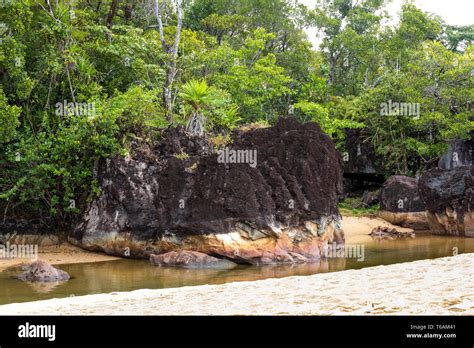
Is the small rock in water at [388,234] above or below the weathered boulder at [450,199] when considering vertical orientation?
below

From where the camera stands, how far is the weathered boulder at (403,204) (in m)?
30.2

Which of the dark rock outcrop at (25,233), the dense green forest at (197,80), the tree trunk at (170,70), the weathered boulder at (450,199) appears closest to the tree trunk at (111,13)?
the dense green forest at (197,80)

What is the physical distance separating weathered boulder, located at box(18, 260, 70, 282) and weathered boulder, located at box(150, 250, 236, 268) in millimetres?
3243

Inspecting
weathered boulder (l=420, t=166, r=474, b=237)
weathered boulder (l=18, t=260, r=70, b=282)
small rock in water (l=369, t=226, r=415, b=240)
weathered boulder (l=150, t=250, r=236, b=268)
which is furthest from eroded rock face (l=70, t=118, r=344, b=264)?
weathered boulder (l=420, t=166, r=474, b=237)

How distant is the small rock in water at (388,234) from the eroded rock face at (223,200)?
6322mm

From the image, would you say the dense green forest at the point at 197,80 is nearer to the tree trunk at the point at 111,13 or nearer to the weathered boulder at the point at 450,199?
the tree trunk at the point at 111,13

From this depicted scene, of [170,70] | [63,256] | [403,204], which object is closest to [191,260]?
[63,256]

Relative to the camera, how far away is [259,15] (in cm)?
4150

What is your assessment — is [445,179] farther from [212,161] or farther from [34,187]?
[34,187]

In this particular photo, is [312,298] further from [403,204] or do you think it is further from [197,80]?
[403,204]

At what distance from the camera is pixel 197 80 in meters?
28.9

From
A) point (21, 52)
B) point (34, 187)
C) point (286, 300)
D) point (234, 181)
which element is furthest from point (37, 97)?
point (286, 300)

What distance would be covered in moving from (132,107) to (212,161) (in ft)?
16.0

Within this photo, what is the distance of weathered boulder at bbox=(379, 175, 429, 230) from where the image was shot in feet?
99.0
